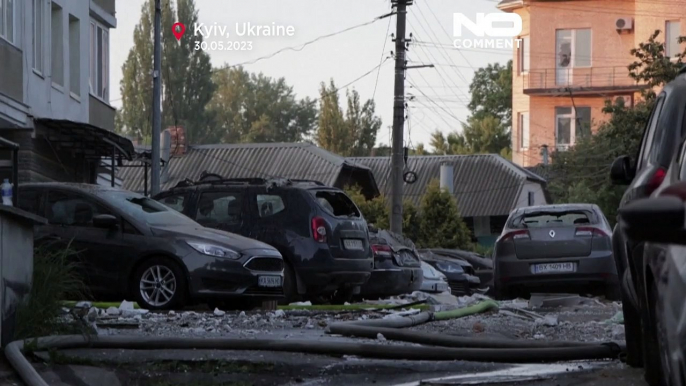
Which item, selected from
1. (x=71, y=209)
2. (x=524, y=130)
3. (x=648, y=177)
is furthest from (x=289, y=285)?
(x=524, y=130)

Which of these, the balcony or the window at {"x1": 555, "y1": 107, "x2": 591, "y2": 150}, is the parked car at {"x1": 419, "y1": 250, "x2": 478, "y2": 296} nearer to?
the balcony

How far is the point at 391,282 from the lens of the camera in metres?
20.6

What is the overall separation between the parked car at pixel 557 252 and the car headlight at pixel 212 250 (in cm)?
541

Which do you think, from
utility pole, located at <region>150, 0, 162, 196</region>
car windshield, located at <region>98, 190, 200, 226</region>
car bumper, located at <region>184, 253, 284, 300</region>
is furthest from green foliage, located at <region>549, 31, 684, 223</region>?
car bumper, located at <region>184, 253, 284, 300</region>

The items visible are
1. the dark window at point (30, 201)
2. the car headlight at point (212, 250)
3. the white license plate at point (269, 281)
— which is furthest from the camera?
the dark window at point (30, 201)

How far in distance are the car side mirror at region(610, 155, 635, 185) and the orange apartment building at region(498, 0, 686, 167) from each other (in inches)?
2220

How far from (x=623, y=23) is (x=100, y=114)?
3993 centimetres

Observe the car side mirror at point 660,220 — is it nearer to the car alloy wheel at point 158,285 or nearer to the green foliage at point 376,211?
the car alloy wheel at point 158,285

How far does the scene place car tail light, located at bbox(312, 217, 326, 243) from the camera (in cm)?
1755

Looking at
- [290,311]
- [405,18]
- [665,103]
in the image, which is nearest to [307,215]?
[290,311]

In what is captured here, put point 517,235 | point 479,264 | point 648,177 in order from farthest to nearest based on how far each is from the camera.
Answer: point 479,264
point 517,235
point 648,177

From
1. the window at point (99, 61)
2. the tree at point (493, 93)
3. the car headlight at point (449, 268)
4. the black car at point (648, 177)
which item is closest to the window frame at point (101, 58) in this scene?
the window at point (99, 61)

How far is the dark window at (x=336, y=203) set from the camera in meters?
18.1

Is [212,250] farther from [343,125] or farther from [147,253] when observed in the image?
[343,125]
